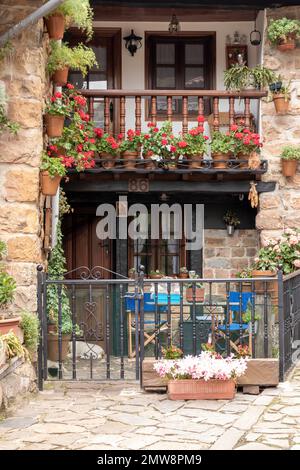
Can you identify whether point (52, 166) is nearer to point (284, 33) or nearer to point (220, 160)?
point (220, 160)

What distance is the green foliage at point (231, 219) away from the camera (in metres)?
11.7

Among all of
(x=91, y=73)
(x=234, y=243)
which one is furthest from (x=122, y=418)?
(x=91, y=73)

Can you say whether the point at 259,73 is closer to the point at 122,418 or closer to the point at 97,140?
the point at 97,140

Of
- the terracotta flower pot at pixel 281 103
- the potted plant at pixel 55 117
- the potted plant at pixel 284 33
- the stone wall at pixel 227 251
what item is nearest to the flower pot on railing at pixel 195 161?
the terracotta flower pot at pixel 281 103

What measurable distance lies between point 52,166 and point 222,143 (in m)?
3.72

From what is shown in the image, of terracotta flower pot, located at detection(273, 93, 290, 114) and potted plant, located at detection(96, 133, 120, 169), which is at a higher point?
terracotta flower pot, located at detection(273, 93, 290, 114)

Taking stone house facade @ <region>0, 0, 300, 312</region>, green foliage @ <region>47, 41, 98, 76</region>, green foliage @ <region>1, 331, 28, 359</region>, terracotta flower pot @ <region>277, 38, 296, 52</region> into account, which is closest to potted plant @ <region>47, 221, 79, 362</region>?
stone house facade @ <region>0, 0, 300, 312</region>

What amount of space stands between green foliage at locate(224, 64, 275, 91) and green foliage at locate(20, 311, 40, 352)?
518 centimetres

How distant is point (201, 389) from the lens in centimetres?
671

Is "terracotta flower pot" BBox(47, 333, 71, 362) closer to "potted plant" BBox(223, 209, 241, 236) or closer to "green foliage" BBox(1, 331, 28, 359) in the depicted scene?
"green foliage" BBox(1, 331, 28, 359)

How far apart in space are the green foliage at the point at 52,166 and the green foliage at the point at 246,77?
4.05 meters

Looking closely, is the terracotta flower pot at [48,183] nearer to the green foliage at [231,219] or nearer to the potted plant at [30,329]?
the potted plant at [30,329]

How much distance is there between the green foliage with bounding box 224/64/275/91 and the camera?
10.5 meters

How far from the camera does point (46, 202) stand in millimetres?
8180
